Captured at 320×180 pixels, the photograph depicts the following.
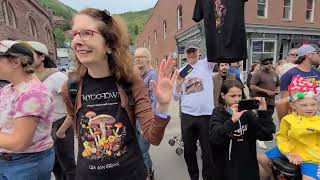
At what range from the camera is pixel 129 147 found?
172 cm

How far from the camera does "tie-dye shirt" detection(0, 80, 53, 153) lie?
1.79 meters

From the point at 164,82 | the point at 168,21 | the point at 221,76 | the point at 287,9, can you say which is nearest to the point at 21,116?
the point at 164,82

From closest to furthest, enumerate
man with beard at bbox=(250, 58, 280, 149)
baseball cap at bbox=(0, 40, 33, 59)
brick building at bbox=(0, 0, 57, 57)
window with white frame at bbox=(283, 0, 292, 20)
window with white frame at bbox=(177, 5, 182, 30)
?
baseball cap at bbox=(0, 40, 33, 59) → man with beard at bbox=(250, 58, 280, 149) → window with white frame at bbox=(283, 0, 292, 20) → brick building at bbox=(0, 0, 57, 57) → window with white frame at bbox=(177, 5, 182, 30)

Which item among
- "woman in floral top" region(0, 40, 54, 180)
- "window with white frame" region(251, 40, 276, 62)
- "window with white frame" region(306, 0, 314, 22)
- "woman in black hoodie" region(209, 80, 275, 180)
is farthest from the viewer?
"window with white frame" region(306, 0, 314, 22)

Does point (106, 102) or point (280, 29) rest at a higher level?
point (280, 29)

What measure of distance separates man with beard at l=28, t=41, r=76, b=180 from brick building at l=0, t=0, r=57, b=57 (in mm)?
18948

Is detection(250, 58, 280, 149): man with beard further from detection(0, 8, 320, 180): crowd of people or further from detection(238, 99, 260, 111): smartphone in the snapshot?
detection(238, 99, 260, 111): smartphone

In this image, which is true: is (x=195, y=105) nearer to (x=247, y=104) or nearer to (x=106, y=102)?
(x=247, y=104)

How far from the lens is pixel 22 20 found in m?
27.4

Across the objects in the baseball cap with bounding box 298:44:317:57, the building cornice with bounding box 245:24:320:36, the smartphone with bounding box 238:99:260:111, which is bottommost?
the smartphone with bounding box 238:99:260:111

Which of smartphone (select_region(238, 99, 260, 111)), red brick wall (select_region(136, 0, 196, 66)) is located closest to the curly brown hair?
smartphone (select_region(238, 99, 260, 111))

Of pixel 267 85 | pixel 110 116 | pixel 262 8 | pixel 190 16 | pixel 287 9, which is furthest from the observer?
pixel 190 16

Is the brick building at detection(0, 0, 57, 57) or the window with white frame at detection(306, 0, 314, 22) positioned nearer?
the window with white frame at detection(306, 0, 314, 22)

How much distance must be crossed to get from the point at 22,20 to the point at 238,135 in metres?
30.0
